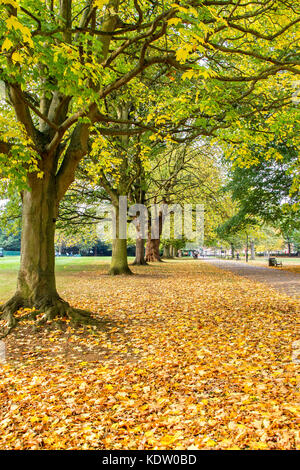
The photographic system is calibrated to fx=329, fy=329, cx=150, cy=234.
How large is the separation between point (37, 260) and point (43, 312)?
1199 mm

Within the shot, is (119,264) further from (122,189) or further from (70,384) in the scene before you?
(70,384)

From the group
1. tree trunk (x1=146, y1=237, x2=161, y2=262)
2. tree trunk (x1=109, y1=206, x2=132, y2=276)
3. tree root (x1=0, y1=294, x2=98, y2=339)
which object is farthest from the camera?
tree trunk (x1=146, y1=237, x2=161, y2=262)

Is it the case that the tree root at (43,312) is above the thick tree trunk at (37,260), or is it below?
below

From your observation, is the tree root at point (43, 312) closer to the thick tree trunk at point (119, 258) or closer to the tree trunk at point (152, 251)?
the thick tree trunk at point (119, 258)

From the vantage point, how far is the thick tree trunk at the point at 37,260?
751 cm

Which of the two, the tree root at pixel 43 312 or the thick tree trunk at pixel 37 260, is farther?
the thick tree trunk at pixel 37 260

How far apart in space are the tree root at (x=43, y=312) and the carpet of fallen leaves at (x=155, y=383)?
1.04 feet

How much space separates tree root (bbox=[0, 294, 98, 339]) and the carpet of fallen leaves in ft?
1.04

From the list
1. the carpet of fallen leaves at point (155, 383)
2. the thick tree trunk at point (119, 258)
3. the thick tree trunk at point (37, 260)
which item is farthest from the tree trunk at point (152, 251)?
the thick tree trunk at point (37, 260)

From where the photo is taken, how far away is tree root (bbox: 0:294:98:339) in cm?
707

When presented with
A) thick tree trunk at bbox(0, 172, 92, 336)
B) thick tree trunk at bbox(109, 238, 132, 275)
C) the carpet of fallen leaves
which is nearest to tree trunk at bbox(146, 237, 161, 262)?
thick tree trunk at bbox(109, 238, 132, 275)

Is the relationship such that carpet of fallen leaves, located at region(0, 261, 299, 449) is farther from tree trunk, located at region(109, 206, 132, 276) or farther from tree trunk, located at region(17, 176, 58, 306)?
tree trunk, located at region(109, 206, 132, 276)

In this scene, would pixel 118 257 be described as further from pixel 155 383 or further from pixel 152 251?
pixel 152 251
